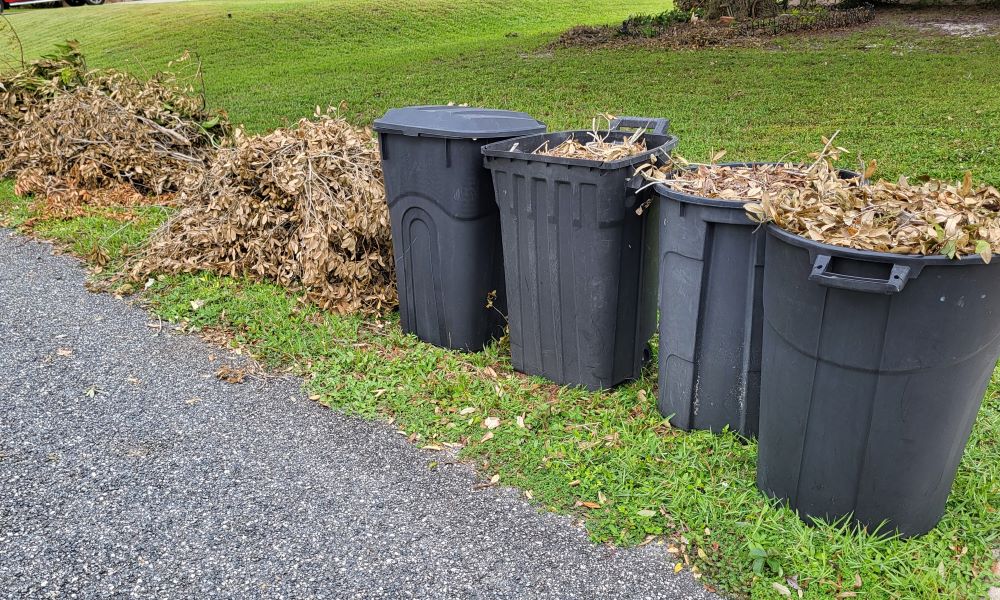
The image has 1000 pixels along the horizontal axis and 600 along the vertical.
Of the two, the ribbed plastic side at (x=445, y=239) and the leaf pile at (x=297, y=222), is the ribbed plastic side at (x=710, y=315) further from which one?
the leaf pile at (x=297, y=222)

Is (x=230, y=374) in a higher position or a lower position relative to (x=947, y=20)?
lower

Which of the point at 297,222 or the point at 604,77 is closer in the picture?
the point at 297,222

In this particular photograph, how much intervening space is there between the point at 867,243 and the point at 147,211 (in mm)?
5864

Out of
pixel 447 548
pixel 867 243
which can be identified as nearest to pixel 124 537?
pixel 447 548

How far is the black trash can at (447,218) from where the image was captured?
12.1ft

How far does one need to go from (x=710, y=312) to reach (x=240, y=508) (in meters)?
2.01

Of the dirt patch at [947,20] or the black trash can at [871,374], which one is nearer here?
the black trash can at [871,374]

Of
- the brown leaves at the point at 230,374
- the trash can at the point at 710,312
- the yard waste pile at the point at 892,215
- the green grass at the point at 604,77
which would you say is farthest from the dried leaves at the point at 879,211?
the green grass at the point at 604,77

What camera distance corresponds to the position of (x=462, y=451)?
3.27 metres

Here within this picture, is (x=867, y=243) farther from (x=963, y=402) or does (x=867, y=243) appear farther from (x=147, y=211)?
(x=147, y=211)

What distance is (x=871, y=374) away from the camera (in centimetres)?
233

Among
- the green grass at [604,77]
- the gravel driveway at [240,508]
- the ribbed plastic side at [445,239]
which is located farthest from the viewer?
the green grass at [604,77]

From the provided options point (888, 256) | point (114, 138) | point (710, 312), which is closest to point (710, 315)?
point (710, 312)

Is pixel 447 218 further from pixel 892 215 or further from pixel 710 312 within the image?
pixel 892 215
